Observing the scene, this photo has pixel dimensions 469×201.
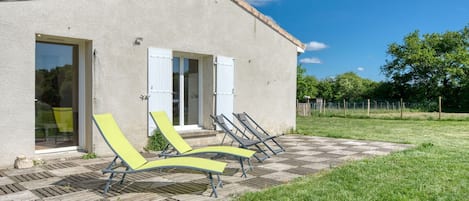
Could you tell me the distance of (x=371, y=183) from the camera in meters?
4.75

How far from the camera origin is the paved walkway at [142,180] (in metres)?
4.15

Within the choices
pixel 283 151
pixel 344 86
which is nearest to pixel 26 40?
pixel 283 151

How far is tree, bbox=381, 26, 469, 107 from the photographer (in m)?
43.3

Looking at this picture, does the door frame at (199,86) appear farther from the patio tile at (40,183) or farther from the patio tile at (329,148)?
the patio tile at (40,183)

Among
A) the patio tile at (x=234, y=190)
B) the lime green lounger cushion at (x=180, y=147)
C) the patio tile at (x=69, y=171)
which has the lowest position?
the patio tile at (x=234, y=190)

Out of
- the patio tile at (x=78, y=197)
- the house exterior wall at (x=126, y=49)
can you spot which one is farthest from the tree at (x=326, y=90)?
the patio tile at (x=78, y=197)

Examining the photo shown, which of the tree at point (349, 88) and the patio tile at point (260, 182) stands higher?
the tree at point (349, 88)

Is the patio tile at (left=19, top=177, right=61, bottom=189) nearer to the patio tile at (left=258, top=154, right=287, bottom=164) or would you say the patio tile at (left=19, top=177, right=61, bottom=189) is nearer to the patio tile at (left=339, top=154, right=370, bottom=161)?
the patio tile at (left=258, top=154, right=287, bottom=164)

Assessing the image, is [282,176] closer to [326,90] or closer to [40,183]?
[40,183]

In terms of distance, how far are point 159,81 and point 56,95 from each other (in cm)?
207

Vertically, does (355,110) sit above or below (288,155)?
above

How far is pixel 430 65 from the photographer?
44594 mm

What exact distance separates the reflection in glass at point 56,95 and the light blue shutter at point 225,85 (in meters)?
3.47

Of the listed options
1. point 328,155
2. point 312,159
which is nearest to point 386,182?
point 312,159
